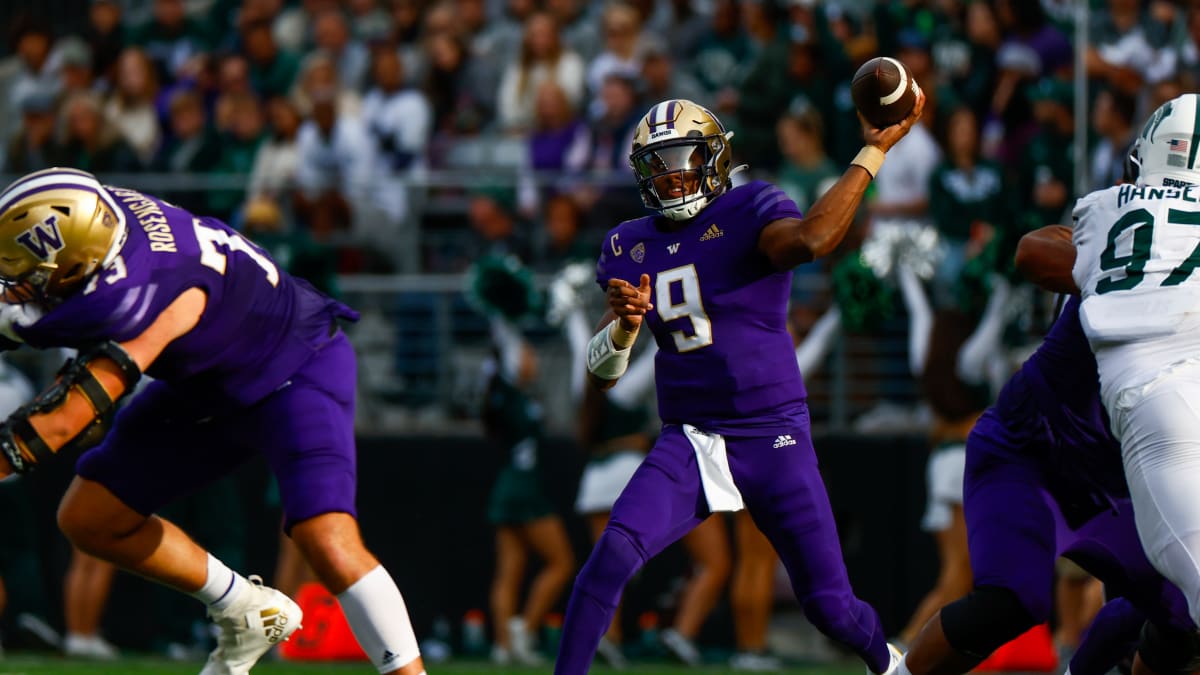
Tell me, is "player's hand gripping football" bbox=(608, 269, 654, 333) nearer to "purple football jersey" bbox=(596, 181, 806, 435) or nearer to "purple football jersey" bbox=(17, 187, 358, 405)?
"purple football jersey" bbox=(596, 181, 806, 435)

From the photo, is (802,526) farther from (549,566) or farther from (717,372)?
(549,566)

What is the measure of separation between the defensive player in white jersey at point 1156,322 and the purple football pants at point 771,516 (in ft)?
3.31

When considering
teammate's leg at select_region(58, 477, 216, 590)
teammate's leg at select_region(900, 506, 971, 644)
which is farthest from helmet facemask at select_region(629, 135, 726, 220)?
teammate's leg at select_region(900, 506, 971, 644)

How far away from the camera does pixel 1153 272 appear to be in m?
5.10

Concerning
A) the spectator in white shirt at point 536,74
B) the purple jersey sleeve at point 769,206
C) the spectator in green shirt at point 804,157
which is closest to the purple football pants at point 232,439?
the purple jersey sleeve at point 769,206

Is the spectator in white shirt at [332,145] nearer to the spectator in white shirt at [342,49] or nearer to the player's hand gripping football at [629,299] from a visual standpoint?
the spectator in white shirt at [342,49]

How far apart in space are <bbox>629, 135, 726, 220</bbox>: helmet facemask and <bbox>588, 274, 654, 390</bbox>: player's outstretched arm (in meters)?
0.29

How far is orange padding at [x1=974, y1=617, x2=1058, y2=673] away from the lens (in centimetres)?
975

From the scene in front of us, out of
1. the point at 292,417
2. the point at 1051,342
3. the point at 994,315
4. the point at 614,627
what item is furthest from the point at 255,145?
the point at 1051,342

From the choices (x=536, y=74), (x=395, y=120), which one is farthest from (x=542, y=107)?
(x=395, y=120)

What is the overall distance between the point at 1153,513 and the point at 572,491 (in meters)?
6.51

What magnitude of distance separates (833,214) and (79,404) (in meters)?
2.24

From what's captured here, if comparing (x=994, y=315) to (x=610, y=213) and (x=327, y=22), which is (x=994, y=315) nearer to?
(x=610, y=213)

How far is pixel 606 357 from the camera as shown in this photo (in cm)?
586
